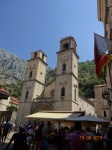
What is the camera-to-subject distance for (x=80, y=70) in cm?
8456

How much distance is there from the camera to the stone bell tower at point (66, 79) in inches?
924

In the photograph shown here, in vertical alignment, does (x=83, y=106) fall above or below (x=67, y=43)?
below

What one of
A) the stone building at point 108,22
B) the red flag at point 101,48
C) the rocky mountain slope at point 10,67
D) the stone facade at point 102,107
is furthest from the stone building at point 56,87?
the rocky mountain slope at point 10,67

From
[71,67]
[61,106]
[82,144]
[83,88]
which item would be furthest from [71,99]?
[83,88]

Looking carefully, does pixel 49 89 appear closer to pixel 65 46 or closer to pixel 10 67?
pixel 65 46

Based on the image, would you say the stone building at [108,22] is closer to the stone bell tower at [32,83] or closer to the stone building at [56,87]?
the stone building at [56,87]

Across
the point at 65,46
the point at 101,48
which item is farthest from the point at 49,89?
the point at 101,48

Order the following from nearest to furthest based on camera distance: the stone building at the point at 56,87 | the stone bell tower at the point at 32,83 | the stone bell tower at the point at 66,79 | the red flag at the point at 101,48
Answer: the red flag at the point at 101,48 < the stone bell tower at the point at 66,79 < the stone building at the point at 56,87 < the stone bell tower at the point at 32,83

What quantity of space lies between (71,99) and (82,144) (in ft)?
65.8

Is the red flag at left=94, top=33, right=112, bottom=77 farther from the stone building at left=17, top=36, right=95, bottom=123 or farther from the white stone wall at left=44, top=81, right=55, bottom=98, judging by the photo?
the white stone wall at left=44, top=81, right=55, bottom=98

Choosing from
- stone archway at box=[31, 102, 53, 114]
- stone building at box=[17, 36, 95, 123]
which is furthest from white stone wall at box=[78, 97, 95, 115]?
stone archway at box=[31, 102, 53, 114]

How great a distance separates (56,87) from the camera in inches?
1016

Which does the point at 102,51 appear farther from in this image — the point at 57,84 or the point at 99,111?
the point at 99,111

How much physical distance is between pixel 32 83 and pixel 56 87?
607 centimetres
